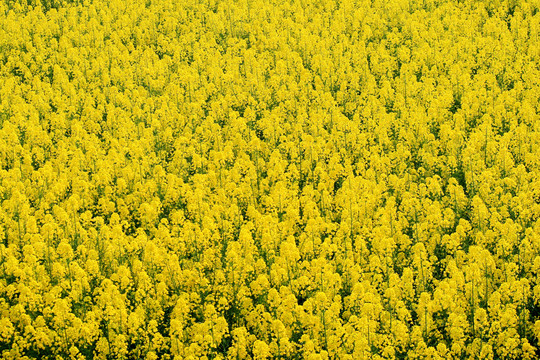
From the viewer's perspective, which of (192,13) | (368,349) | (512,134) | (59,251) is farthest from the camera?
(192,13)

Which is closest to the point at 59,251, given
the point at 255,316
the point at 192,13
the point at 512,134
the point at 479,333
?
the point at 255,316

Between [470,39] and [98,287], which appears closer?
[98,287]

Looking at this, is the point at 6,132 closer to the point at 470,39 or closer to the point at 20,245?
the point at 20,245

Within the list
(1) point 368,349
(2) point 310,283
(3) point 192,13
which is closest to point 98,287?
(2) point 310,283

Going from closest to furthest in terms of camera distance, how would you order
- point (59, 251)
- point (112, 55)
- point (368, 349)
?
point (368, 349)
point (59, 251)
point (112, 55)

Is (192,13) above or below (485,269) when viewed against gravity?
above

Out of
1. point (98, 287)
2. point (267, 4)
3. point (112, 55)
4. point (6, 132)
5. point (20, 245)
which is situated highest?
point (267, 4)
